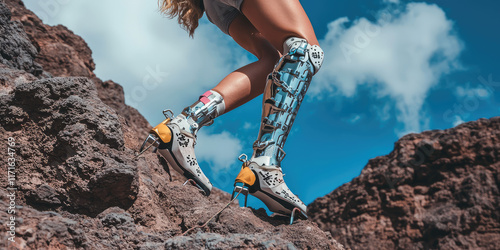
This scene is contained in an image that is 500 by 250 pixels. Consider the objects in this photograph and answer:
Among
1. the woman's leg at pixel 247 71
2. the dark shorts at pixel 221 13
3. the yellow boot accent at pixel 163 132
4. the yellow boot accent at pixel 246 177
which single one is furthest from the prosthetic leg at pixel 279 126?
the dark shorts at pixel 221 13

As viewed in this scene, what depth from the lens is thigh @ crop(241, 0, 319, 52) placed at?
1865 mm

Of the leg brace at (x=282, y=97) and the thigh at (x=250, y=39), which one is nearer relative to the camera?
the leg brace at (x=282, y=97)

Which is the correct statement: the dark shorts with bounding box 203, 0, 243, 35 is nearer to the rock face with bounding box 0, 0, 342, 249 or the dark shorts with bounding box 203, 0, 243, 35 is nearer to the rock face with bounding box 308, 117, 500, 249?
the rock face with bounding box 0, 0, 342, 249

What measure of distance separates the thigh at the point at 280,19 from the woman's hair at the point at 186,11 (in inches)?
19.6

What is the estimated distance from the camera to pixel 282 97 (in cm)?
183

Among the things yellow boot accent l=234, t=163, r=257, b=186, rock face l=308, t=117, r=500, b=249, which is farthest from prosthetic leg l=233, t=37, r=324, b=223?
rock face l=308, t=117, r=500, b=249

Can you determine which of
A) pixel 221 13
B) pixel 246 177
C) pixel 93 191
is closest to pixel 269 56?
pixel 221 13

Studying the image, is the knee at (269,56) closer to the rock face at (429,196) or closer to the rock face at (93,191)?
the rock face at (93,191)

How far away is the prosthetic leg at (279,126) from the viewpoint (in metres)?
1.73

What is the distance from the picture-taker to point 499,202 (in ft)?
15.8

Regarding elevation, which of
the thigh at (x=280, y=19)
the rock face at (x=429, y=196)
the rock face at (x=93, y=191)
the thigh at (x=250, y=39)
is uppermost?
the rock face at (x=429, y=196)

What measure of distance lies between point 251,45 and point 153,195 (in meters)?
1.04

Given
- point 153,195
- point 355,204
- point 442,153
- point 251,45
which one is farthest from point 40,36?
point 442,153

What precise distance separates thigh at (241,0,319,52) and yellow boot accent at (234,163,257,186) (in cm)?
60
